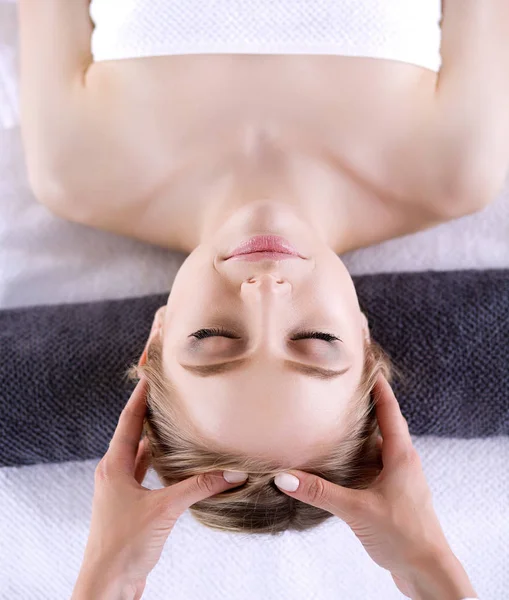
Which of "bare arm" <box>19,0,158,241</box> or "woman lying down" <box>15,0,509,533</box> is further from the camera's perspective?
"bare arm" <box>19,0,158,241</box>

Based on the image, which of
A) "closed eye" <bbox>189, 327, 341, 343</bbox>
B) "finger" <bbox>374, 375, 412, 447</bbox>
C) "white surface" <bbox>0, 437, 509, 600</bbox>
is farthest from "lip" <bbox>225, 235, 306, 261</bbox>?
"white surface" <bbox>0, 437, 509, 600</bbox>

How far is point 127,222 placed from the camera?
4.21ft

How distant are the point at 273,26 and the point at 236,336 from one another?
54 centimetres

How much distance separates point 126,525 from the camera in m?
0.97

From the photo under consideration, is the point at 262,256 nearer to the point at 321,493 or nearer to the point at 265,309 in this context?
the point at 265,309

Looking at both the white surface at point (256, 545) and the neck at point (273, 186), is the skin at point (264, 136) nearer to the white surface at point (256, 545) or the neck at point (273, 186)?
the neck at point (273, 186)

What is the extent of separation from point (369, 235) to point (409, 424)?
38cm

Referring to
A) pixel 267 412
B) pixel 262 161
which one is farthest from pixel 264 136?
pixel 267 412

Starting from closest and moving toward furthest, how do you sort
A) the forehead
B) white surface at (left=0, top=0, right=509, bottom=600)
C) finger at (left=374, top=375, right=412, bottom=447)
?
the forehead → finger at (left=374, top=375, right=412, bottom=447) → white surface at (left=0, top=0, right=509, bottom=600)

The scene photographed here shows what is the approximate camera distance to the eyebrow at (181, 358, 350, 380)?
90cm

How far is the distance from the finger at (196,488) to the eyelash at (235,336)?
0.67 feet

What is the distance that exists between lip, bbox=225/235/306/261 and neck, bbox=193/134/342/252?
0.17m

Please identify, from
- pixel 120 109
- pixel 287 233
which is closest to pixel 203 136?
pixel 120 109

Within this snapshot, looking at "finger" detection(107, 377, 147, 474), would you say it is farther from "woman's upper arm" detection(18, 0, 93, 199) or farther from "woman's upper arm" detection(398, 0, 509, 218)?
"woman's upper arm" detection(398, 0, 509, 218)
